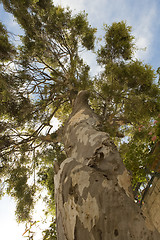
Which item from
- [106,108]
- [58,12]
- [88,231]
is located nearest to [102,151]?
[88,231]

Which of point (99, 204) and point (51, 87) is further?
point (51, 87)

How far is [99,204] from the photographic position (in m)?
1.16

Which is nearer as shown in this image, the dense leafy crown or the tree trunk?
the tree trunk

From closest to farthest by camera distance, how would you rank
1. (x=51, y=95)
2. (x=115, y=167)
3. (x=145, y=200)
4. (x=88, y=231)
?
(x=88, y=231) → (x=115, y=167) → (x=145, y=200) → (x=51, y=95)

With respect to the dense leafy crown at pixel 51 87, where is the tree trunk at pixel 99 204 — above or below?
below

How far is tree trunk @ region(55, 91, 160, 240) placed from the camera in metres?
1.05

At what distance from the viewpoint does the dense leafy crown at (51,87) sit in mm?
6051

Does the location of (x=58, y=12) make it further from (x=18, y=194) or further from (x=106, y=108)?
(x=18, y=194)

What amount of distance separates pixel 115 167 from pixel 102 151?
0.80ft

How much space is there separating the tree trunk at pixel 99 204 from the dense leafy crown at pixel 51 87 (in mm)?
3215

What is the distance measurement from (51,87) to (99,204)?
23.4 feet

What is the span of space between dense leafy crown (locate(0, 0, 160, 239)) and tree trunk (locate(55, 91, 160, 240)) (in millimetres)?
3215

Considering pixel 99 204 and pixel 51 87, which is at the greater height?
pixel 51 87

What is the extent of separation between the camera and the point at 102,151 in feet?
5.90
